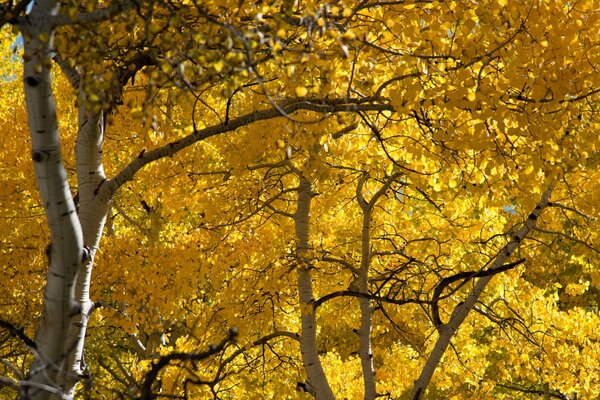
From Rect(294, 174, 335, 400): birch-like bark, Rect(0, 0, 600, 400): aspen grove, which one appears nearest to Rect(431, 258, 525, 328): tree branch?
Rect(0, 0, 600, 400): aspen grove

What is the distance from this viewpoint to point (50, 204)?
3523 mm

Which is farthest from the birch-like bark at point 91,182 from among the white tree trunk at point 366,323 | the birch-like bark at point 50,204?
the white tree trunk at point 366,323

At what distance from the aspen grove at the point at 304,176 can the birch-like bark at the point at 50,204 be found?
0.04 feet

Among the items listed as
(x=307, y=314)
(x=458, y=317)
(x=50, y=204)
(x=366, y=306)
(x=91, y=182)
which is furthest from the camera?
(x=366, y=306)

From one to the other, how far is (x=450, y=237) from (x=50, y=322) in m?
6.13

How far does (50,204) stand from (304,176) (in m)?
3.59

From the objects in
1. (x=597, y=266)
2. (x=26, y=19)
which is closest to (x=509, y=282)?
(x=597, y=266)

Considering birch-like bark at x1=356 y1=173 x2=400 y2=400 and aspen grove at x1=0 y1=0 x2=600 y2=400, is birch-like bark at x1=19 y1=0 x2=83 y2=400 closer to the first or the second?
aspen grove at x1=0 y1=0 x2=600 y2=400

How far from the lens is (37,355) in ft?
11.6

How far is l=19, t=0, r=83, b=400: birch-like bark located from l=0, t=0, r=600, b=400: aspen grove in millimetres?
11

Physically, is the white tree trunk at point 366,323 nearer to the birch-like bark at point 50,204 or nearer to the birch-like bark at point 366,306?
the birch-like bark at point 366,306

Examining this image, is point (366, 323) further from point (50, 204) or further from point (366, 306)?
point (50, 204)

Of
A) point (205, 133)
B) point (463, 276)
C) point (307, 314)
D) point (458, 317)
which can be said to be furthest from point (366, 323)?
point (205, 133)

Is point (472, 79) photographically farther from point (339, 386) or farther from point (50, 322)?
point (339, 386)
